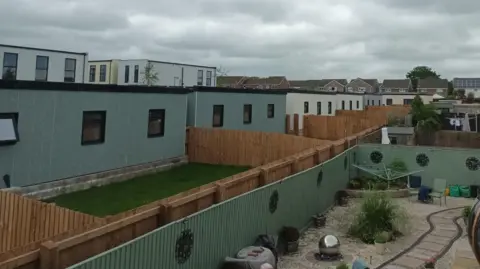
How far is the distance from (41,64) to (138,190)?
74.5 ft

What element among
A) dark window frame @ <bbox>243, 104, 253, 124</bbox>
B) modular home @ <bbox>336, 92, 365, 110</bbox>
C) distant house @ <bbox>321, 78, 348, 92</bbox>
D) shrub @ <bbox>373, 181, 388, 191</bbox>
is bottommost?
shrub @ <bbox>373, 181, 388, 191</bbox>

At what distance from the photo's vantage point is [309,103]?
35000 mm

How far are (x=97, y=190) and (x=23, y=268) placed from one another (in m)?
10.3

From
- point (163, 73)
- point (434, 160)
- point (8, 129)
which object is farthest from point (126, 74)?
point (434, 160)

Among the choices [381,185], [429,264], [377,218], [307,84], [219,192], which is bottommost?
[429,264]

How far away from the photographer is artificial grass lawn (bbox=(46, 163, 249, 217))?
12.1 meters

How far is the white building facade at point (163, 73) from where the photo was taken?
47.1 m

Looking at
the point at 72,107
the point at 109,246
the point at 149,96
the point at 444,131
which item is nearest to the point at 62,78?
the point at 149,96

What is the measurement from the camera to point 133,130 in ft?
54.3

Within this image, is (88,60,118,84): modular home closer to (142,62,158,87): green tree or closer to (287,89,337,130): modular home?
(142,62,158,87): green tree

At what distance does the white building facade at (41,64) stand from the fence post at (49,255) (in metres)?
28.9

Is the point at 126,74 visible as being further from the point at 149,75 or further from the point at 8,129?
the point at 8,129

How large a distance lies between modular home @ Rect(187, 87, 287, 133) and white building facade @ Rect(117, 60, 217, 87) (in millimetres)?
21839

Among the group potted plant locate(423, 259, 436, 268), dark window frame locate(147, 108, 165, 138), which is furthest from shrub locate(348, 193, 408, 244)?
dark window frame locate(147, 108, 165, 138)
